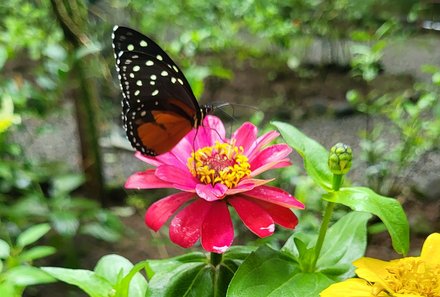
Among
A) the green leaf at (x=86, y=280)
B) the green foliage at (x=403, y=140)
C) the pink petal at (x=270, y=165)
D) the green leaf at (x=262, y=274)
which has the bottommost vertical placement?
the green foliage at (x=403, y=140)

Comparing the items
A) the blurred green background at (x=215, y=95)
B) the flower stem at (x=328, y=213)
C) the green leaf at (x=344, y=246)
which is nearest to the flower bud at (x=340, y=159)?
the flower stem at (x=328, y=213)

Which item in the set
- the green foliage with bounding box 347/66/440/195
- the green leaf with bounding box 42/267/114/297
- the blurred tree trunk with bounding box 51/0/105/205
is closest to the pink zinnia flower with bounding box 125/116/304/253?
the green leaf with bounding box 42/267/114/297

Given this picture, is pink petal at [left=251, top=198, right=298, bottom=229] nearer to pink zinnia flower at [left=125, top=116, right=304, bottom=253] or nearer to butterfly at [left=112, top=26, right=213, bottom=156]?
pink zinnia flower at [left=125, top=116, right=304, bottom=253]

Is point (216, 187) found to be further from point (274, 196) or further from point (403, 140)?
point (403, 140)

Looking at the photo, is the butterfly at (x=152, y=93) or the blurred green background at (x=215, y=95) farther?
the blurred green background at (x=215, y=95)

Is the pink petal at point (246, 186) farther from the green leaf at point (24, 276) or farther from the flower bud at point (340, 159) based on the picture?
the green leaf at point (24, 276)

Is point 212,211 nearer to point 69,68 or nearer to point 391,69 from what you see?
point 69,68

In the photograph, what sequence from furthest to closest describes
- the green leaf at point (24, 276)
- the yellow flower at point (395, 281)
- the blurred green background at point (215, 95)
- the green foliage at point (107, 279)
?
the blurred green background at point (215, 95) → the green leaf at point (24, 276) → the green foliage at point (107, 279) → the yellow flower at point (395, 281)

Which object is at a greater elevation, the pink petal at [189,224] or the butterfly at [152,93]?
the butterfly at [152,93]
